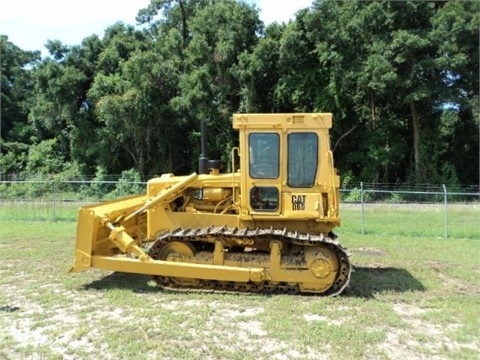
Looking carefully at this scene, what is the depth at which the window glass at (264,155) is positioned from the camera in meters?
7.41

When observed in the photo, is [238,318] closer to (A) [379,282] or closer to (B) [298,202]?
(B) [298,202]

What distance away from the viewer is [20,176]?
34.0 metres

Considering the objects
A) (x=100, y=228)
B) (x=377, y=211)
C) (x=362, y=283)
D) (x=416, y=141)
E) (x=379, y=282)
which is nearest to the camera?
(x=100, y=228)

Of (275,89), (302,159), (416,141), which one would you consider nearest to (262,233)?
(302,159)

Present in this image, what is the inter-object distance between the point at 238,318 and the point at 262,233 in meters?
1.46

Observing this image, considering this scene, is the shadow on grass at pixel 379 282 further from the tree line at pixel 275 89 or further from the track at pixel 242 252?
the tree line at pixel 275 89

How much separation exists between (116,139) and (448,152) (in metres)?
21.5

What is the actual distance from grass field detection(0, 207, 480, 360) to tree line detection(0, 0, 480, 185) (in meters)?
17.8

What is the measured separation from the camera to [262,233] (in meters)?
7.01

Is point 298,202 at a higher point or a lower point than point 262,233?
higher

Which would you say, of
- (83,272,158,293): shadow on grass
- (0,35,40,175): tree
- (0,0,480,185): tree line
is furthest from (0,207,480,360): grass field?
(0,35,40,175): tree

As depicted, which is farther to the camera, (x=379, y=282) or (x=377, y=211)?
(x=377, y=211)

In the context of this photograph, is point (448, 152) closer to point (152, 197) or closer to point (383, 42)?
point (383, 42)

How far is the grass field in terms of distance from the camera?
502 centimetres
